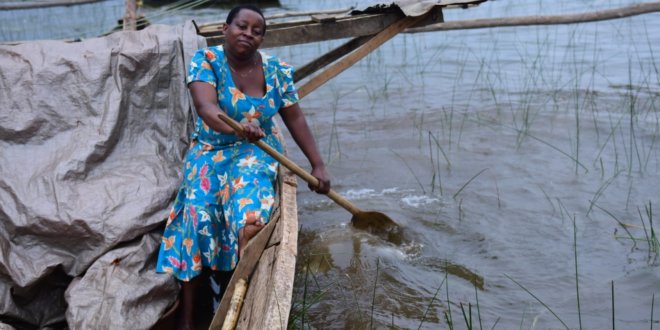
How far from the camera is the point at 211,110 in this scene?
268 centimetres

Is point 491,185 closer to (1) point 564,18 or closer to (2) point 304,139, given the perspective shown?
(2) point 304,139

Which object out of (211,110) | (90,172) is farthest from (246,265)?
(90,172)

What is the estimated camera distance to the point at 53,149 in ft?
9.50

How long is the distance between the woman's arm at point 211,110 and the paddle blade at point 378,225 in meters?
1.38

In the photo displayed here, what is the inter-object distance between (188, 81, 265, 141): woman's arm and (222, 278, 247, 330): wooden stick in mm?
504

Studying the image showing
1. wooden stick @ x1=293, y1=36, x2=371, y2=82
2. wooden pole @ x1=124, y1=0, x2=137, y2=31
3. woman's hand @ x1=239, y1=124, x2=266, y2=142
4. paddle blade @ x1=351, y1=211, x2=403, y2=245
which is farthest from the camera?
wooden pole @ x1=124, y1=0, x2=137, y2=31

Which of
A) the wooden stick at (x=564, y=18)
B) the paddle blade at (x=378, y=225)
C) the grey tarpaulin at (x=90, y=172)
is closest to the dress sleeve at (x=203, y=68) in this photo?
the grey tarpaulin at (x=90, y=172)

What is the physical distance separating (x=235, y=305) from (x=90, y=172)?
930 millimetres

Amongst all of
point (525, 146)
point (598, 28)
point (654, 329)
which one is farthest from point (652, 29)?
point (654, 329)

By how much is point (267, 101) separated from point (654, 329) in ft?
5.80

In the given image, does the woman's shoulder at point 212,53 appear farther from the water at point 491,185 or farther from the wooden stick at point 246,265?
the water at point 491,185

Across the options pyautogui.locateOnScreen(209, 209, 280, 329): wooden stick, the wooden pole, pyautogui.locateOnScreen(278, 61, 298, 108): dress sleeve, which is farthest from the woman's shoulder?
the wooden pole

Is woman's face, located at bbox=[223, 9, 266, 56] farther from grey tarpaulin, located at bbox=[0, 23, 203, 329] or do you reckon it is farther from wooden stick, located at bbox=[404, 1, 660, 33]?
wooden stick, located at bbox=[404, 1, 660, 33]

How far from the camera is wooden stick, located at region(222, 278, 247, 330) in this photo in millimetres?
2258
